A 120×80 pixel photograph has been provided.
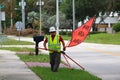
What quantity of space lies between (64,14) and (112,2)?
1478 cm

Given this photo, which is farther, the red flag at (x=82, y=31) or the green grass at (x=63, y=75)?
the red flag at (x=82, y=31)

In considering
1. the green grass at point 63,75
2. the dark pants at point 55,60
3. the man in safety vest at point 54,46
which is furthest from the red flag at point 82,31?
the green grass at point 63,75

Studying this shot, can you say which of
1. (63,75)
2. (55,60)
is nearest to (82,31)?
(55,60)

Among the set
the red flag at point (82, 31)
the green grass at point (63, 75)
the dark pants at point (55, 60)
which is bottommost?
the green grass at point (63, 75)

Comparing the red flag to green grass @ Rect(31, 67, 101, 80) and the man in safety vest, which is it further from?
green grass @ Rect(31, 67, 101, 80)

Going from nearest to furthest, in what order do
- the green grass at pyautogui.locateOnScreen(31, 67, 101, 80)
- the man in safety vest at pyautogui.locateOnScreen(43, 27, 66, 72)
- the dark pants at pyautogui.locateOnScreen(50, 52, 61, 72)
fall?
the green grass at pyautogui.locateOnScreen(31, 67, 101, 80) < the man in safety vest at pyautogui.locateOnScreen(43, 27, 66, 72) < the dark pants at pyautogui.locateOnScreen(50, 52, 61, 72)

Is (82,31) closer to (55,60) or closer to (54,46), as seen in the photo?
(54,46)

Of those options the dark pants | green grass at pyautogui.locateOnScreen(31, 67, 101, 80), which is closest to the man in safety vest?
the dark pants

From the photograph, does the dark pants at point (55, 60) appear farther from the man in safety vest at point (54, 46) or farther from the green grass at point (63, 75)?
the green grass at point (63, 75)

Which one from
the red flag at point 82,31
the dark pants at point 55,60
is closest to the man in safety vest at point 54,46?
the dark pants at point 55,60

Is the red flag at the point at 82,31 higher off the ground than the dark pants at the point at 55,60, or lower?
higher

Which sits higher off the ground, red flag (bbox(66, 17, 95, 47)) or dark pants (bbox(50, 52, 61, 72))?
red flag (bbox(66, 17, 95, 47))

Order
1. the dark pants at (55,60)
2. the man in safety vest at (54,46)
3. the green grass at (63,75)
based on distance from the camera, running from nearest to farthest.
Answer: the green grass at (63,75) → the man in safety vest at (54,46) → the dark pants at (55,60)

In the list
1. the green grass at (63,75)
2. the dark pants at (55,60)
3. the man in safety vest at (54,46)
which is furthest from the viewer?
the dark pants at (55,60)
